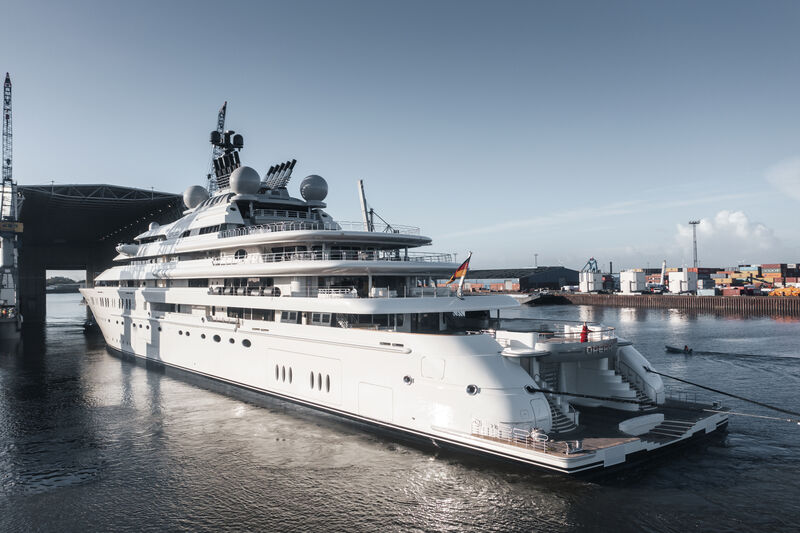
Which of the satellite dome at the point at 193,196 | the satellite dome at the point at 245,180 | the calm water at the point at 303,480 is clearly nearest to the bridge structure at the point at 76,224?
the satellite dome at the point at 193,196

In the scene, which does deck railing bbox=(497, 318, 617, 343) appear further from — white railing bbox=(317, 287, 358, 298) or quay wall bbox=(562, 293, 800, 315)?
quay wall bbox=(562, 293, 800, 315)

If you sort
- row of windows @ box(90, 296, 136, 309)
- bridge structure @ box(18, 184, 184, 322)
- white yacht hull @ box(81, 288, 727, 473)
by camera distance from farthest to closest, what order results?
bridge structure @ box(18, 184, 184, 322) < row of windows @ box(90, 296, 136, 309) < white yacht hull @ box(81, 288, 727, 473)

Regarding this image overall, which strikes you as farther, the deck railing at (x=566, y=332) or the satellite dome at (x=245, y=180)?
the satellite dome at (x=245, y=180)

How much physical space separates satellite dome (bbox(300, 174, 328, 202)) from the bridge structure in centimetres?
3280

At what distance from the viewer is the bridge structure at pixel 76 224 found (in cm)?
5591

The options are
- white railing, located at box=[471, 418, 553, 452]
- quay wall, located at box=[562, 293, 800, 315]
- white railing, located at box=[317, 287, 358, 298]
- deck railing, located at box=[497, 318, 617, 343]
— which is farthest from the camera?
quay wall, located at box=[562, 293, 800, 315]

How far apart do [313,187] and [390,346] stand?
17.1m

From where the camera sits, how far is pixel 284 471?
54.7 feet

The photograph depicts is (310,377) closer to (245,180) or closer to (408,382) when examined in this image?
(408,382)

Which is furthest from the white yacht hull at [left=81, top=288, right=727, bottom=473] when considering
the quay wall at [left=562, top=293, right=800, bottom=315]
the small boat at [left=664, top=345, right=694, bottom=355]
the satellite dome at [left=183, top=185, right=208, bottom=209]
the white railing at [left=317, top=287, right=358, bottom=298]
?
the quay wall at [left=562, top=293, right=800, bottom=315]

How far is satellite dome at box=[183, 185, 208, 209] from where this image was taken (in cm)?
3828

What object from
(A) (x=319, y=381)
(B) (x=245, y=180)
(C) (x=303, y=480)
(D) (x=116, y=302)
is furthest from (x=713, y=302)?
(C) (x=303, y=480)

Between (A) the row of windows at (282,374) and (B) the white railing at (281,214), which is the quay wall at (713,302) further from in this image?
(A) the row of windows at (282,374)

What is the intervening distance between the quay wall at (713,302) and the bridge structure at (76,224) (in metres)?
89.2
